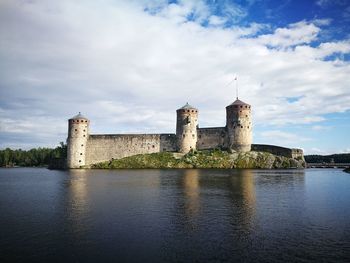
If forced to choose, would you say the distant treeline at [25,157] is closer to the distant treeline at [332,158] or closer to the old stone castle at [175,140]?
the old stone castle at [175,140]

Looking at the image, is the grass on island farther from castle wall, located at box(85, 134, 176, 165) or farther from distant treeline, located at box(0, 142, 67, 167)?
distant treeline, located at box(0, 142, 67, 167)

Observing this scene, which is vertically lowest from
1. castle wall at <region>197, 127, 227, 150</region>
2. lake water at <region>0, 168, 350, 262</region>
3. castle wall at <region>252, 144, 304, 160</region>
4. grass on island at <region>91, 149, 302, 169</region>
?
lake water at <region>0, 168, 350, 262</region>

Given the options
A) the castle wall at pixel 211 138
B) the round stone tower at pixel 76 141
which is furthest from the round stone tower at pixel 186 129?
the round stone tower at pixel 76 141

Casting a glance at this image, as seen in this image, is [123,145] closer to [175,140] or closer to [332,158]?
[175,140]

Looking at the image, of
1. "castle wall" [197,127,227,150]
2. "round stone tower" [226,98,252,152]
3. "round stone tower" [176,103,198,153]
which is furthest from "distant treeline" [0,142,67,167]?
"round stone tower" [226,98,252,152]

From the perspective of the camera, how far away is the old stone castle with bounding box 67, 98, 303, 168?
7712 centimetres

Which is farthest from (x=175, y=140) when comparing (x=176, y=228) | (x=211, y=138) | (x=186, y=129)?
(x=176, y=228)

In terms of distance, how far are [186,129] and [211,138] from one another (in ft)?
22.3

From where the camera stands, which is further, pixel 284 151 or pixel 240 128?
pixel 240 128

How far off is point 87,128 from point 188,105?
88.7ft

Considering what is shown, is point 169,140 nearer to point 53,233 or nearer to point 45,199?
point 45,199

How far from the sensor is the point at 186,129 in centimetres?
7975

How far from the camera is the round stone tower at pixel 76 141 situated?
3228 inches

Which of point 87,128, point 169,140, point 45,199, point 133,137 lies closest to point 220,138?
point 169,140
